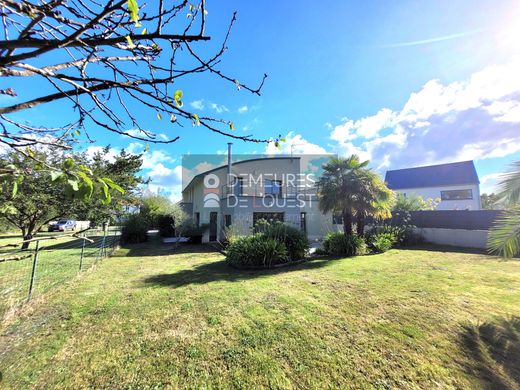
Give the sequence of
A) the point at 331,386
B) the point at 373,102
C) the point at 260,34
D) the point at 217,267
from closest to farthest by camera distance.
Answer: the point at 331,386
the point at 260,34
the point at 217,267
the point at 373,102

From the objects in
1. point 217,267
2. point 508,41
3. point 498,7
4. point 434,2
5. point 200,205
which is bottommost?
point 217,267

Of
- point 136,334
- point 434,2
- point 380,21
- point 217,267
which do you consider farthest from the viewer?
point 217,267

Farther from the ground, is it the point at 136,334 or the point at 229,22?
the point at 229,22

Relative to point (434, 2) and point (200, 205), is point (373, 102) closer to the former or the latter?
point (434, 2)

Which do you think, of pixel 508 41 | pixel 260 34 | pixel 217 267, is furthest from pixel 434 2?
pixel 217 267

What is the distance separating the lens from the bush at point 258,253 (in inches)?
337

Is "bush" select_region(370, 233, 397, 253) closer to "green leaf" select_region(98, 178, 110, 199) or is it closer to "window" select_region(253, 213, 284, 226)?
"window" select_region(253, 213, 284, 226)

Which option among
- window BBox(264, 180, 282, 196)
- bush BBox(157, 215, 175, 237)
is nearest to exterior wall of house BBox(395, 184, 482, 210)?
window BBox(264, 180, 282, 196)

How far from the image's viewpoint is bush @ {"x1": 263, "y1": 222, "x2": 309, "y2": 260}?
32.0ft

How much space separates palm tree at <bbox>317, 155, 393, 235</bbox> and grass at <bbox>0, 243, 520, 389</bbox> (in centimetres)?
523

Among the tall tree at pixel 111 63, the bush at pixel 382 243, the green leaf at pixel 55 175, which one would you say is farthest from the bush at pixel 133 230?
the green leaf at pixel 55 175

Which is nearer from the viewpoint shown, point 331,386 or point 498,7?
point 331,386

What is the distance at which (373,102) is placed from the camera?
9.90 m

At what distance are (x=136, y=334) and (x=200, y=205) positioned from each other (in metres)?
16.7
